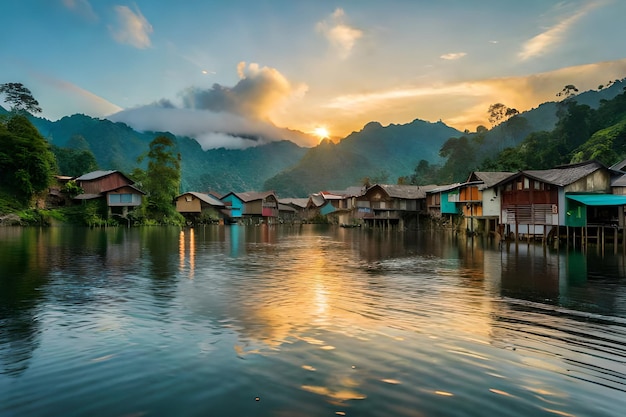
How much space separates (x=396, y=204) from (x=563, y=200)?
1501 inches

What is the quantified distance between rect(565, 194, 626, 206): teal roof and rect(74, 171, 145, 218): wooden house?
62068 millimetres

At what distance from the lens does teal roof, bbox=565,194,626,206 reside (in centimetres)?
3441

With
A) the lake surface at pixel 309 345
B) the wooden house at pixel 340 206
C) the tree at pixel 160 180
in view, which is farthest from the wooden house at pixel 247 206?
the lake surface at pixel 309 345

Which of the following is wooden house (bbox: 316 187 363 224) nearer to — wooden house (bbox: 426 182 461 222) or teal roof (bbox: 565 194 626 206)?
wooden house (bbox: 426 182 461 222)

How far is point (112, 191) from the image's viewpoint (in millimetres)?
68625

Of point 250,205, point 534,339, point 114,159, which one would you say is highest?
point 114,159

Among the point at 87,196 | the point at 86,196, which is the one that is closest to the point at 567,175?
the point at 87,196

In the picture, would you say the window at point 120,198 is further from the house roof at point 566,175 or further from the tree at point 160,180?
the house roof at point 566,175

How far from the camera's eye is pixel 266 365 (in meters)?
8.33

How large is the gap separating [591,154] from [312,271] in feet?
187

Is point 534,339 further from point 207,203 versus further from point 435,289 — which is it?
point 207,203

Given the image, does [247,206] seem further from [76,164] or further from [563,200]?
[563,200]

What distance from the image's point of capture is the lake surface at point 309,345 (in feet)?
22.1

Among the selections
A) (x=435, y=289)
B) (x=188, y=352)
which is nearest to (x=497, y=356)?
A: (x=188, y=352)
